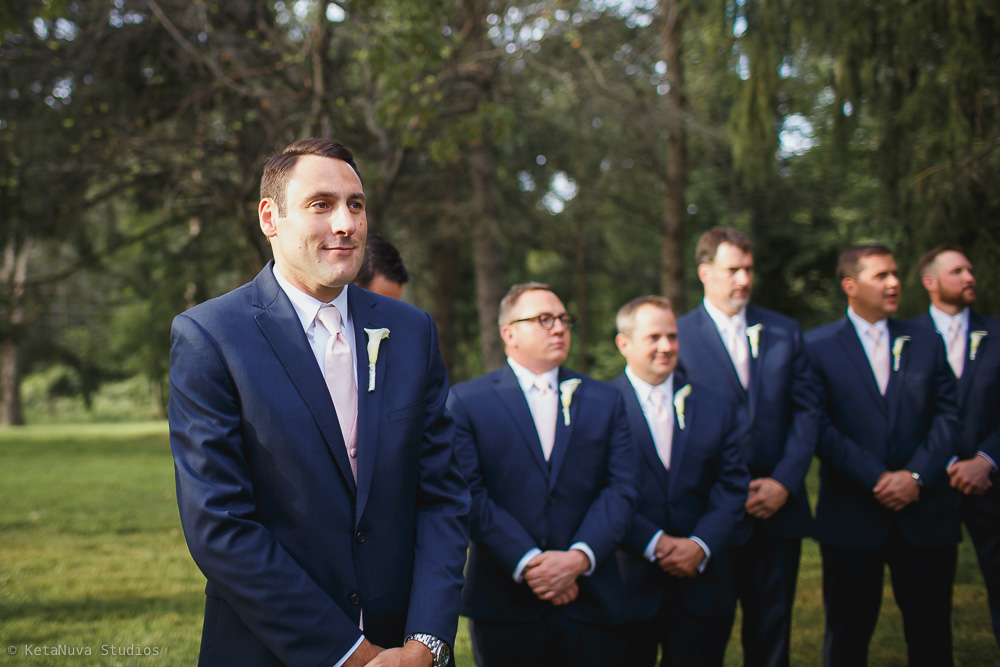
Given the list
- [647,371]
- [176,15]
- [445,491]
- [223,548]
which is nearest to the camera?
[223,548]

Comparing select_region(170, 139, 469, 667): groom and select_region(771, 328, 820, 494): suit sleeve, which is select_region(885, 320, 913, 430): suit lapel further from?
select_region(170, 139, 469, 667): groom

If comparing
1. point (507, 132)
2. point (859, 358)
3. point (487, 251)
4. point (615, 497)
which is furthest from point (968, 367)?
point (487, 251)

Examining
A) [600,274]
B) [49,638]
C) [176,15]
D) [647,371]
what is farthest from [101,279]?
[647,371]

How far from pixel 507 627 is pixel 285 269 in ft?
6.33

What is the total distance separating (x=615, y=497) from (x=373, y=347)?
1586 mm

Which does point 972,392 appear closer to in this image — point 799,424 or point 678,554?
point 799,424

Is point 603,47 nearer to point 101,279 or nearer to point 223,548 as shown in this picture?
point 223,548

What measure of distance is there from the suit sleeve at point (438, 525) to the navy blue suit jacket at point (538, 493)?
89 cm

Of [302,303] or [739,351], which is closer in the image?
[302,303]

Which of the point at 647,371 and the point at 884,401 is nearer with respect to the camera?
the point at 647,371

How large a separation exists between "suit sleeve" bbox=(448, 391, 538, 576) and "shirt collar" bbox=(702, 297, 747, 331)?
1679 millimetres

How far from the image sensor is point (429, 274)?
17375 mm

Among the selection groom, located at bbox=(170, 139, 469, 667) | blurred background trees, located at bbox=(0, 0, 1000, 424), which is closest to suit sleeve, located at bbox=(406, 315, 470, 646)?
groom, located at bbox=(170, 139, 469, 667)

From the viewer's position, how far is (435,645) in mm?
2213
